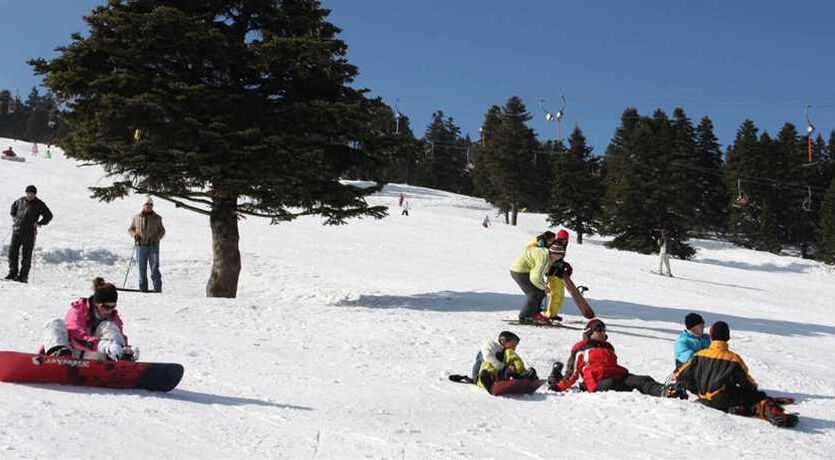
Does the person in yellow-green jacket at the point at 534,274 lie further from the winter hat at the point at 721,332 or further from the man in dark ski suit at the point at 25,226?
the man in dark ski suit at the point at 25,226

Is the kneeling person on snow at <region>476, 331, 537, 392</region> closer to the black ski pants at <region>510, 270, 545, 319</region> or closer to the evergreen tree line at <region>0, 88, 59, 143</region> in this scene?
the black ski pants at <region>510, 270, 545, 319</region>

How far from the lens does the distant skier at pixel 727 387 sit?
7297mm

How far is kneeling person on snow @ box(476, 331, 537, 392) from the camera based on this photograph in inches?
331

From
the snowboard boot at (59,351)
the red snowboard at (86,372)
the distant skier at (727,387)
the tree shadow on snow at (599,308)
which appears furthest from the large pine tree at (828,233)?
the snowboard boot at (59,351)

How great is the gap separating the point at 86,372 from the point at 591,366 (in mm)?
5668

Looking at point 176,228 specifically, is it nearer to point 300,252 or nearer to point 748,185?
point 300,252

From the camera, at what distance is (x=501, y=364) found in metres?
8.48

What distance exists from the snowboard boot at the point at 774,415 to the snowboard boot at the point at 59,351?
22.6 ft

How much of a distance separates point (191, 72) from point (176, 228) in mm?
15014

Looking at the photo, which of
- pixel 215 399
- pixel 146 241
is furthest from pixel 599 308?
pixel 215 399

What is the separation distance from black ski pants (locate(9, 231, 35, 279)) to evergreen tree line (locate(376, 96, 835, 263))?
40660mm

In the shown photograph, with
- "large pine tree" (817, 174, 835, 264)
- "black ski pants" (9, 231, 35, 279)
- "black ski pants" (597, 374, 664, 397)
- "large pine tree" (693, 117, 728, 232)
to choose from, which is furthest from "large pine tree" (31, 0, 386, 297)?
"large pine tree" (693, 117, 728, 232)

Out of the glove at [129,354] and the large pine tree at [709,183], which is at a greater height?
the large pine tree at [709,183]

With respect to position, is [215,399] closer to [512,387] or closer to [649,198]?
[512,387]
